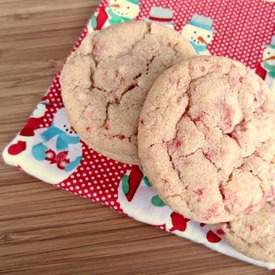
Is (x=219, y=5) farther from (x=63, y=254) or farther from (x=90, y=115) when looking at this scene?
(x=63, y=254)

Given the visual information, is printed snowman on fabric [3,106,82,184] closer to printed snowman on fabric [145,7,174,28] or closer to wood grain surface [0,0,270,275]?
wood grain surface [0,0,270,275]

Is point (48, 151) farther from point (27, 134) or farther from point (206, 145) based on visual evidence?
point (206, 145)

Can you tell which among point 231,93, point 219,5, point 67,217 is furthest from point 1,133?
point 219,5

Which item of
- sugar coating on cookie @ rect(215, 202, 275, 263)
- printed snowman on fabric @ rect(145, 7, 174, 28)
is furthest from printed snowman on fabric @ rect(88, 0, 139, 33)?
sugar coating on cookie @ rect(215, 202, 275, 263)

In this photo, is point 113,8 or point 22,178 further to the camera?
point 113,8

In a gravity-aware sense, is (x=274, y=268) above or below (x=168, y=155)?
below

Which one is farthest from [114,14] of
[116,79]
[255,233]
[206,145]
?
[255,233]
